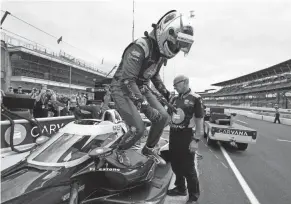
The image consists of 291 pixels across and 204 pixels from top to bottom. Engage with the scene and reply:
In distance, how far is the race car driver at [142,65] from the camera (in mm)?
2625

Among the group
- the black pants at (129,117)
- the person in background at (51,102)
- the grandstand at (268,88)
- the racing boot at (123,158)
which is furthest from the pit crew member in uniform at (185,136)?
the grandstand at (268,88)

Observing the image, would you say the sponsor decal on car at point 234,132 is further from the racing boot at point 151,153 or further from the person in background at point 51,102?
the person in background at point 51,102

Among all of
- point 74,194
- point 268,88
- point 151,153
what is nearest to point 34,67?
point 151,153

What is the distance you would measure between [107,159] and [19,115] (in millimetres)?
4192

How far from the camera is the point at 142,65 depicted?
9.20 feet

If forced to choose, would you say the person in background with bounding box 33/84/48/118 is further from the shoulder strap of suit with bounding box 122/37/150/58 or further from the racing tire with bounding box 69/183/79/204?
the racing tire with bounding box 69/183/79/204

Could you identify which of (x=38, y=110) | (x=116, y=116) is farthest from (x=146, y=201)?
(x=38, y=110)

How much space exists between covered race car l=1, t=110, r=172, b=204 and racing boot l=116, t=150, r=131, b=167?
0.07 m

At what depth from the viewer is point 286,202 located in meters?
3.21

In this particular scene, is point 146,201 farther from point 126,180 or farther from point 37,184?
point 37,184

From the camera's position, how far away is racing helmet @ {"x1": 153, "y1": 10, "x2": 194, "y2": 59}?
2785 mm

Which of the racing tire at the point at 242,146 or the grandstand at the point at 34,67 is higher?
the grandstand at the point at 34,67

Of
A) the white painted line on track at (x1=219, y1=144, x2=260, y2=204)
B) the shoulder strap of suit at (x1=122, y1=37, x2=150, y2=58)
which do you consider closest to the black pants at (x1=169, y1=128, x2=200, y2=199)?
the white painted line on track at (x1=219, y1=144, x2=260, y2=204)

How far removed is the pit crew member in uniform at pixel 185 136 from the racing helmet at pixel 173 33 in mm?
551
